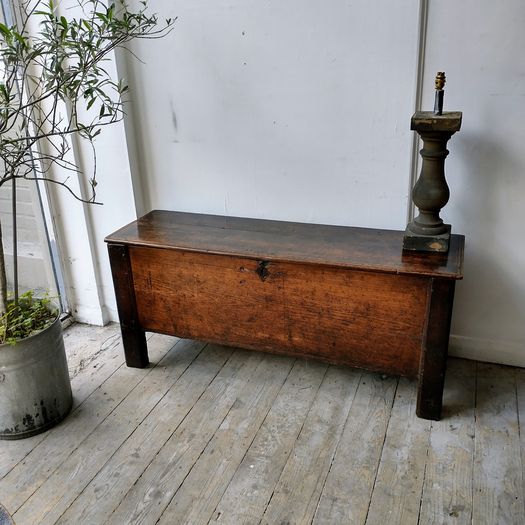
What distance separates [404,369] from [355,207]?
756 millimetres

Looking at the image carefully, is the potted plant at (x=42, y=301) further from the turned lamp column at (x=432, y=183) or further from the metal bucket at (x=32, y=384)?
the turned lamp column at (x=432, y=183)

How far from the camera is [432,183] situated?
83.8 inches

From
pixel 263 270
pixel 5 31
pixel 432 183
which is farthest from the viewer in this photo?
pixel 263 270

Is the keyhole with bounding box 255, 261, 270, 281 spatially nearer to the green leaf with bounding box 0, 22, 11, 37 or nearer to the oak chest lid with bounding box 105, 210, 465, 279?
the oak chest lid with bounding box 105, 210, 465, 279

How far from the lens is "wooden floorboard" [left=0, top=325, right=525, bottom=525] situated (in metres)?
1.90

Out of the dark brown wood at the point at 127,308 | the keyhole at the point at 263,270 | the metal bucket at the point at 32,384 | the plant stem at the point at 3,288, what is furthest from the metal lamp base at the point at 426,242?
the plant stem at the point at 3,288

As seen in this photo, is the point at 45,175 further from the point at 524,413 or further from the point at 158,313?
the point at 524,413

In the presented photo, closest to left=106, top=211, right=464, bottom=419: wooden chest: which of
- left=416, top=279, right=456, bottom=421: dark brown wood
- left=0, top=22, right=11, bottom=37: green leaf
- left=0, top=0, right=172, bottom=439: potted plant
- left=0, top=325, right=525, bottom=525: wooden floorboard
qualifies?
left=416, top=279, right=456, bottom=421: dark brown wood

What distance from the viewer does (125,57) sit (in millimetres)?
2674

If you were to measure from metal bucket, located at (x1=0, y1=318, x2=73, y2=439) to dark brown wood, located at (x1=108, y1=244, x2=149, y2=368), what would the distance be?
361 millimetres

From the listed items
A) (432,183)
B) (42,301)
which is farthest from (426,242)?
(42,301)

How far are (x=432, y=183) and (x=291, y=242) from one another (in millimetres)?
621

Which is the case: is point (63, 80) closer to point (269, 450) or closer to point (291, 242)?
point (291, 242)

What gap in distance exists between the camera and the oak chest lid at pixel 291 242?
6.95 ft
